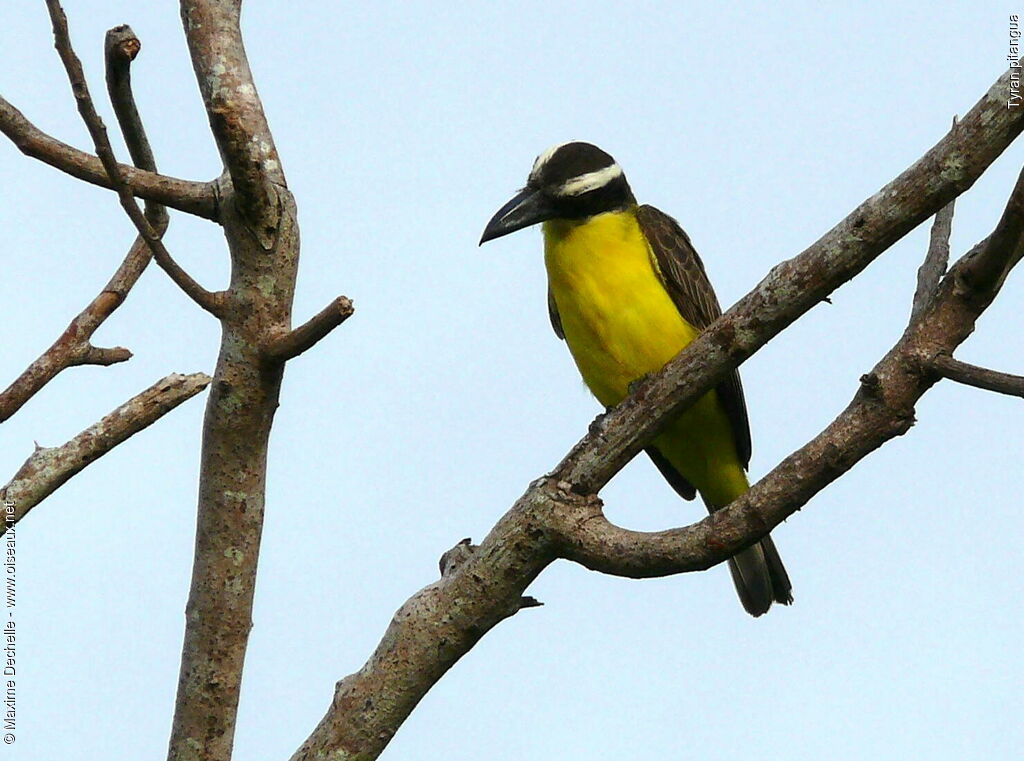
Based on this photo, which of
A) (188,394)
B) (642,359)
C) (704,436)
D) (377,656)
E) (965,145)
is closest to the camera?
(965,145)

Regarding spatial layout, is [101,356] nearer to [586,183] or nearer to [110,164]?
[110,164]

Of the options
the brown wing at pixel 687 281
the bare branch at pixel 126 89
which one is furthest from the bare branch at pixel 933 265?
the bare branch at pixel 126 89

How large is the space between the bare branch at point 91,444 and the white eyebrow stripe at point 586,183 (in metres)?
1.90

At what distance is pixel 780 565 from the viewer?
6.00 metres

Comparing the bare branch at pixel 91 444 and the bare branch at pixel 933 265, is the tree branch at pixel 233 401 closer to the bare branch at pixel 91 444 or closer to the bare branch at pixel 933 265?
the bare branch at pixel 91 444

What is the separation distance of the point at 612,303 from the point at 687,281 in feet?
1.27

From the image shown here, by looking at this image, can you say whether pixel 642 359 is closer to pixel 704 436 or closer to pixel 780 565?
pixel 704 436

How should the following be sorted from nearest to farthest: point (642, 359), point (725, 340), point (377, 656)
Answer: point (725, 340), point (377, 656), point (642, 359)

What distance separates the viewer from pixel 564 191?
221 inches

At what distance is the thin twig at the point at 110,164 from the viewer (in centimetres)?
314

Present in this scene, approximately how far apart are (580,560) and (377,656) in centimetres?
66

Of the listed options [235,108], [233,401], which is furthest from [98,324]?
[235,108]

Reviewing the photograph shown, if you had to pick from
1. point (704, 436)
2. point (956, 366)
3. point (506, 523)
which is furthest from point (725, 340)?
point (704, 436)

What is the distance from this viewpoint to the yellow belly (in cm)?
543
